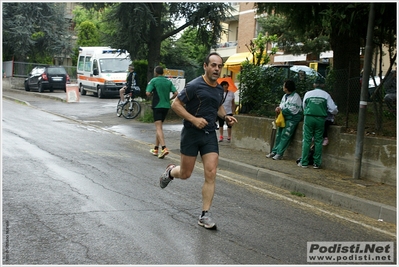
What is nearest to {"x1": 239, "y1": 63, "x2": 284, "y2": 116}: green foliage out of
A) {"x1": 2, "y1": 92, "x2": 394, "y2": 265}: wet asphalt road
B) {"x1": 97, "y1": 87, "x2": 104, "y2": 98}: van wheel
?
{"x1": 2, "y1": 92, "x2": 394, "y2": 265}: wet asphalt road

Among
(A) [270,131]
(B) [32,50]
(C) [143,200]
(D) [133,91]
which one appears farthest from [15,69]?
(C) [143,200]

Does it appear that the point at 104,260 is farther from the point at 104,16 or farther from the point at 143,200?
the point at 104,16

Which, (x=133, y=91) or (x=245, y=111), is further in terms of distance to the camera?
(x=133, y=91)

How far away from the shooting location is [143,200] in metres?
7.95

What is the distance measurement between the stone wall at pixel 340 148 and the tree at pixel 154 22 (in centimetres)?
1070

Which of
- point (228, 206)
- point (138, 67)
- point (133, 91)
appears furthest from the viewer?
point (138, 67)

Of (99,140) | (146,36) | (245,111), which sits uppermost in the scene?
(146,36)

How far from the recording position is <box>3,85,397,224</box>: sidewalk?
27.2 feet

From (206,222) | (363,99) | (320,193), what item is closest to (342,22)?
(363,99)

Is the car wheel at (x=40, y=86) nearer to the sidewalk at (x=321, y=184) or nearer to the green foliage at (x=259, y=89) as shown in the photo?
the green foliage at (x=259, y=89)

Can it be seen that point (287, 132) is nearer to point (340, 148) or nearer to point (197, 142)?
point (340, 148)

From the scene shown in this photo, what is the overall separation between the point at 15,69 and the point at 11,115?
895 inches

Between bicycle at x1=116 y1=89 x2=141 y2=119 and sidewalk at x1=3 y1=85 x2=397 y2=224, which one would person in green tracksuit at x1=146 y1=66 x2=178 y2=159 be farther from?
bicycle at x1=116 y1=89 x2=141 y2=119

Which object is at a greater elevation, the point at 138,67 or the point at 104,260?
the point at 138,67
